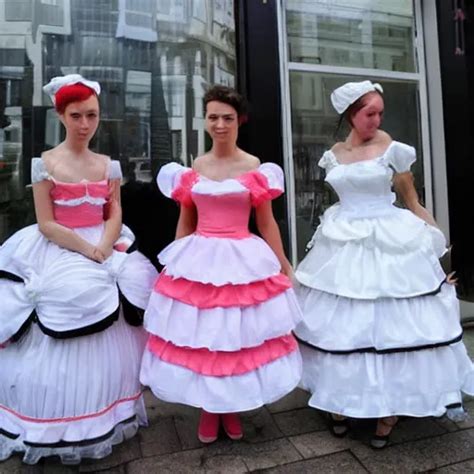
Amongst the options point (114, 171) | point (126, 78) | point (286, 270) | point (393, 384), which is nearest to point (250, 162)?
point (286, 270)

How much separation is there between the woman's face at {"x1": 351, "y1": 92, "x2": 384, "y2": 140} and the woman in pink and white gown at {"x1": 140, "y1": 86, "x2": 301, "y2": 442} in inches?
20.7

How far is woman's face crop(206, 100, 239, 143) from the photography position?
2479mm

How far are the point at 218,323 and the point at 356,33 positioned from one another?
3.45 meters

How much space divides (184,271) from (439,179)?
3.03m

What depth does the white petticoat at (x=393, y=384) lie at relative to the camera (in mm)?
2330

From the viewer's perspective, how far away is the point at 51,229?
2.38m

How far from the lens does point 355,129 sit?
268 cm

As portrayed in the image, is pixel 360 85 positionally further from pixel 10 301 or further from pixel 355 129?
pixel 10 301

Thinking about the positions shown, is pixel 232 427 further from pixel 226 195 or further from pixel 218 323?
pixel 226 195

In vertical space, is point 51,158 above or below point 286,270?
above

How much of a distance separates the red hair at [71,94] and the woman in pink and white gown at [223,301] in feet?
1.91

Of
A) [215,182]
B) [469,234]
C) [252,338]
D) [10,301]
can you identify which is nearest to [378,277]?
[252,338]

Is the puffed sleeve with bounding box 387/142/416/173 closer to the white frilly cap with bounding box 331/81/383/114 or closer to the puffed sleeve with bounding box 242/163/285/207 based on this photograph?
the white frilly cap with bounding box 331/81/383/114

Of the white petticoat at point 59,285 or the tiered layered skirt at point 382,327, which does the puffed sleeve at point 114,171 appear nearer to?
the white petticoat at point 59,285
